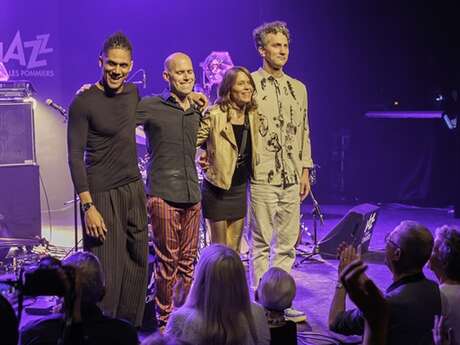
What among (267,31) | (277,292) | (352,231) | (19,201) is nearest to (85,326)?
(277,292)

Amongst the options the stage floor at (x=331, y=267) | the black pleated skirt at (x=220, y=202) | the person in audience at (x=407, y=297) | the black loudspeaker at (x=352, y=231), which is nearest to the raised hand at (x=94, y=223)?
the black pleated skirt at (x=220, y=202)

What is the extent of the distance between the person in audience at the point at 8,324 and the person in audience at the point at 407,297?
1.27m

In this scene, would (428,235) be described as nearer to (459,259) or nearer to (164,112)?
(459,259)

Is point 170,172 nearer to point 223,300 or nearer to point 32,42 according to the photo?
point 223,300

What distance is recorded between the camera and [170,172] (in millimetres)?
4035

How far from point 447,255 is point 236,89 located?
185cm

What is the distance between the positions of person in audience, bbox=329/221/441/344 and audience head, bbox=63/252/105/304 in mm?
954

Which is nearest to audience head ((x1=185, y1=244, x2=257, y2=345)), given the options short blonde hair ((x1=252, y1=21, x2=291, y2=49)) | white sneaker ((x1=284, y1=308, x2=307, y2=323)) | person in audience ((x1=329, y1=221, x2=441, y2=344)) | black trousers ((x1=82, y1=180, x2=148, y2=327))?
person in audience ((x1=329, y1=221, x2=441, y2=344))

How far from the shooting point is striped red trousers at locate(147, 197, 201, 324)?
4020 millimetres

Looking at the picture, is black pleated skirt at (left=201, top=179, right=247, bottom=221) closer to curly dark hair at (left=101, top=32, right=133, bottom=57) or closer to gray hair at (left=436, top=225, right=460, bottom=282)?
curly dark hair at (left=101, top=32, right=133, bottom=57)

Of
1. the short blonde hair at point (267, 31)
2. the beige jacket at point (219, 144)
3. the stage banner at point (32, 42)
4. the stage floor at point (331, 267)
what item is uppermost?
the stage banner at point (32, 42)

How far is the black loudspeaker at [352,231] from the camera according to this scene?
6441 millimetres

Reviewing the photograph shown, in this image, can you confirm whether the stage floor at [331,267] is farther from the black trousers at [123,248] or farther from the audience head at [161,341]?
the audience head at [161,341]

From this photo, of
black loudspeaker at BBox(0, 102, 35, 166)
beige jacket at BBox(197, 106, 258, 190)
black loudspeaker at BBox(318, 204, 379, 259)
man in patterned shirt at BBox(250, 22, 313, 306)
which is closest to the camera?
beige jacket at BBox(197, 106, 258, 190)
